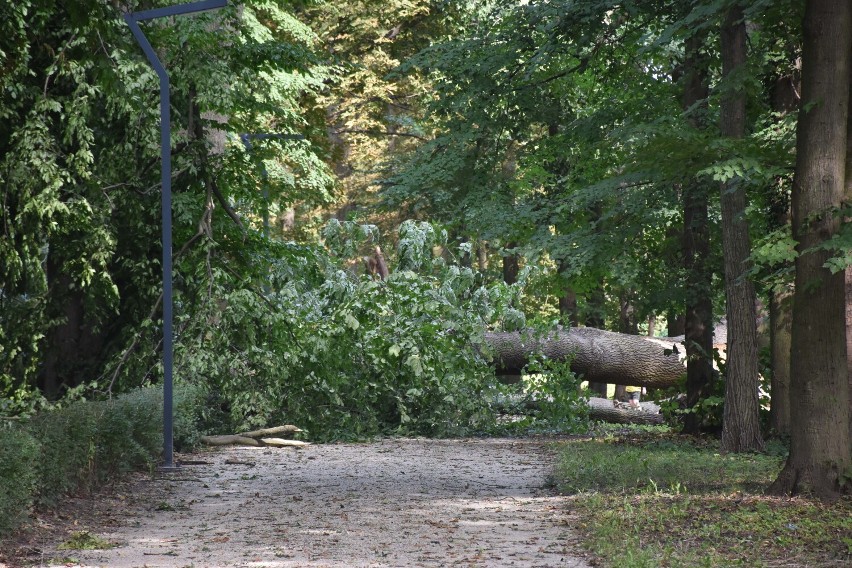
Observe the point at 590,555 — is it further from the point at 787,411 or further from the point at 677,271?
the point at 677,271

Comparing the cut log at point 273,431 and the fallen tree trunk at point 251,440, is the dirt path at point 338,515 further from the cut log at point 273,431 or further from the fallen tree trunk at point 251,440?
the cut log at point 273,431

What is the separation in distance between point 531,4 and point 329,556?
10937 mm

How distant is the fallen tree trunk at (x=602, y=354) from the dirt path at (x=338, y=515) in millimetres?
6811

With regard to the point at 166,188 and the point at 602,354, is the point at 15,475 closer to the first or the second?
the point at 166,188

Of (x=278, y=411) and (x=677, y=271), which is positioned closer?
(x=677, y=271)

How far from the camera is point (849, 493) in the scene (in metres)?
9.12

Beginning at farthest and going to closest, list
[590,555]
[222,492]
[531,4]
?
[531,4]
[222,492]
[590,555]

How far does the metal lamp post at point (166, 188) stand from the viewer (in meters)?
12.7

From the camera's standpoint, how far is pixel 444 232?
2039 cm

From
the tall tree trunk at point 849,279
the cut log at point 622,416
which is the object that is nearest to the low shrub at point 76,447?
the tall tree trunk at point 849,279

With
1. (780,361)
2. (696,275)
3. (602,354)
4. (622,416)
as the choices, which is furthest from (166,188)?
(622,416)

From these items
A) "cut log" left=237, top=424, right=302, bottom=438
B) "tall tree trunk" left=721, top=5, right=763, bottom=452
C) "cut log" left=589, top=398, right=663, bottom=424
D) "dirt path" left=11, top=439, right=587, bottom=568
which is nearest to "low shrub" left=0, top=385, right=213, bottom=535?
"dirt path" left=11, top=439, right=587, bottom=568

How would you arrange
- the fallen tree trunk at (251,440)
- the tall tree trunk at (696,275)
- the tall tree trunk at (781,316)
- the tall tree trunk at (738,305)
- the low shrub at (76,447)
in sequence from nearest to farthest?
the low shrub at (76,447) → the tall tree trunk at (738,305) → the tall tree trunk at (781,316) → the fallen tree trunk at (251,440) → the tall tree trunk at (696,275)

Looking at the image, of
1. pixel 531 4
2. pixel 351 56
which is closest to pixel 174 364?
pixel 531 4
